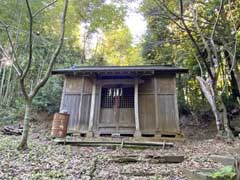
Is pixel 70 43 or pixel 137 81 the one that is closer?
pixel 137 81

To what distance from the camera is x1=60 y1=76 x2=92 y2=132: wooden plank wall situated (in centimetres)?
973

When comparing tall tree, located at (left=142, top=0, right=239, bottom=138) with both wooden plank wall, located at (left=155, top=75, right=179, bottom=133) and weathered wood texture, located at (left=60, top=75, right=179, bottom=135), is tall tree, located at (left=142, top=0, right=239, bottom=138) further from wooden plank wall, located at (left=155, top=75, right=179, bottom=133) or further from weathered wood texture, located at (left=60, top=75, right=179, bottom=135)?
weathered wood texture, located at (left=60, top=75, right=179, bottom=135)

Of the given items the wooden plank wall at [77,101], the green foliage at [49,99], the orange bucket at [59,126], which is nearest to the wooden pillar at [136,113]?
the wooden plank wall at [77,101]

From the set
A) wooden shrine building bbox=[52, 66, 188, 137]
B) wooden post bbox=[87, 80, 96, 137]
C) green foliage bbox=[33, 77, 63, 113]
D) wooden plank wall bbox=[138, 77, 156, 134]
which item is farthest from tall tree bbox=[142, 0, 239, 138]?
green foliage bbox=[33, 77, 63, 113]

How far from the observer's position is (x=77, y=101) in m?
10.1

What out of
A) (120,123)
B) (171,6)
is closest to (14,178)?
(120,123)

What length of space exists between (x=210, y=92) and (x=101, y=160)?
17.9 feet

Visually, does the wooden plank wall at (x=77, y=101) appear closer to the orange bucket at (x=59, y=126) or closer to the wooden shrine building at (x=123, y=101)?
the wooden shrine building at (x=123, y=101)

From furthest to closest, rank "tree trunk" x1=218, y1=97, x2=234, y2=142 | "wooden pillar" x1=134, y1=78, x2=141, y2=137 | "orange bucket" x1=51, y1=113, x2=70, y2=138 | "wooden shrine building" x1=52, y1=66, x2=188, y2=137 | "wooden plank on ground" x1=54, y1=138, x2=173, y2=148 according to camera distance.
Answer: "wooden shrine building" x1=52, y1=66, x2=188, y2=137
"wooden pillar" x1=134, y1=78, x2=141, y2=137
"orange bucket" x1=51, y1=113, x2=70, y2=138
"tree trunk" x1=218, y1=97, x2=234, y2=142
"wooden plank on ground" x1=54, y1=138, x2=173, y2=148

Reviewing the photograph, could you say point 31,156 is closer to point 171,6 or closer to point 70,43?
point 171,6

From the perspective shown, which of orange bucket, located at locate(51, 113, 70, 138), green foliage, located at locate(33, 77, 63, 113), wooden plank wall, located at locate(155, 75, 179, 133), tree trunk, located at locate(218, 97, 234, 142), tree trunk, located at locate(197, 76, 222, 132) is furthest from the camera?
green foliage, located at locate(33, 77, 63, 113)

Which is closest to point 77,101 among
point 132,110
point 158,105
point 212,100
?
point 132,110

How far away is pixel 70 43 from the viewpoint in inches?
652

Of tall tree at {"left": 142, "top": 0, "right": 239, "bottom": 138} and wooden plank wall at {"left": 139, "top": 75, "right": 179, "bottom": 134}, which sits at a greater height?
tall tree at {"left": 142, "top": 0, "right": 239, "bottom": 138}
